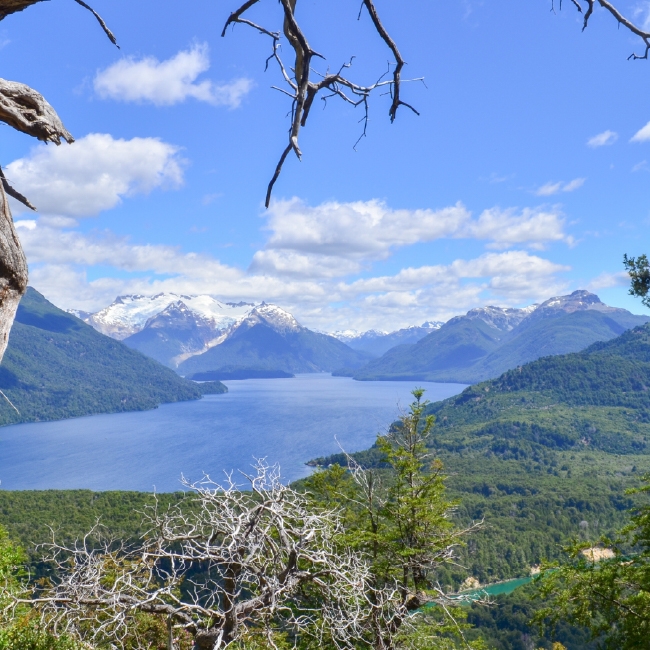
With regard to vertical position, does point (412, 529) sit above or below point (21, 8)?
below

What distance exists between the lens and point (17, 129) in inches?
111

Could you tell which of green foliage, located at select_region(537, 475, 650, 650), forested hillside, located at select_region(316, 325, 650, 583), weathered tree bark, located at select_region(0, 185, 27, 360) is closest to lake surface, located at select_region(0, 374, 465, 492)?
forested hillside, located at select_region(316, 325, 650, 583)

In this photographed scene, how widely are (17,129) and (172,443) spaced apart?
116 meters

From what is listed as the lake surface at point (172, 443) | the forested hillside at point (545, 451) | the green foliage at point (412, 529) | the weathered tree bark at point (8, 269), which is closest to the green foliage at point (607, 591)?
the green foliage at point (412, 529)

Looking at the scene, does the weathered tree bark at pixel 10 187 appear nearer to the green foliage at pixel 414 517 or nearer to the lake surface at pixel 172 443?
the green foliage at pixel 414 517

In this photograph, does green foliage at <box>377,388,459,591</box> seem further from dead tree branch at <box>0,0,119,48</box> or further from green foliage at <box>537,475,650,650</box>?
dead tree branch at <box>0,0,119,48</box>

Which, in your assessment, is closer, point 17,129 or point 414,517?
point 17,129

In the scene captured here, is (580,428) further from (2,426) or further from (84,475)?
(2,426)

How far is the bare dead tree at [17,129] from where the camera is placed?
7.91 ft

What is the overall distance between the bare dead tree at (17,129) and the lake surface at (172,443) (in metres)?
48.1

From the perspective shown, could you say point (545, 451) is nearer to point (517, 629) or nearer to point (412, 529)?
point (517, 629)

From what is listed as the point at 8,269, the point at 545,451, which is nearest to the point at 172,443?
the point at 545,451

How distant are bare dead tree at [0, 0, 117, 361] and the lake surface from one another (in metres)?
48.1

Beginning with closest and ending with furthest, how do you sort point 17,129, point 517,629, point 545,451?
point 17,129 → point 517,629 → point 545,451
